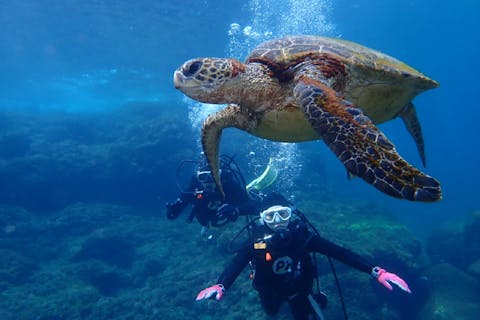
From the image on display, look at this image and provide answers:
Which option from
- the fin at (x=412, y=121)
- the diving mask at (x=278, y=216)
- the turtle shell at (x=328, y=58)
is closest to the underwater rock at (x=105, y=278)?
the diving mask at (x=278, y=216)

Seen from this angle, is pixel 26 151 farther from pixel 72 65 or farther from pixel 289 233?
pixel 289 233

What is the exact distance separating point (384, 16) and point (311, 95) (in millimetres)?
36874

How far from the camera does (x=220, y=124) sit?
3738mm

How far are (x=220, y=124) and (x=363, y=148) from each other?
83.1 inches

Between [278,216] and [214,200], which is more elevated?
[278,216]

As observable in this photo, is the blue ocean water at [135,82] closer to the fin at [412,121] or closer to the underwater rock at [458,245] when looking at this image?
the underwater rock at [458,245]

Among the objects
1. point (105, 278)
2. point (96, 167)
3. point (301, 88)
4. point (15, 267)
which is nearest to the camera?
point (301, 88)

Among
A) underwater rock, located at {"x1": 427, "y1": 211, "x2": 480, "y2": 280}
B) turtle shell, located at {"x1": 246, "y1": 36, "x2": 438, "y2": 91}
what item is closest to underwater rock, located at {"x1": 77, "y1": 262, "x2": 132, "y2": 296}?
turtle shell, located at {"x1": 246, "y1": 36, "x2": 438, "y2": 91}

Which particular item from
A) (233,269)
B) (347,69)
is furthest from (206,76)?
(233,269)

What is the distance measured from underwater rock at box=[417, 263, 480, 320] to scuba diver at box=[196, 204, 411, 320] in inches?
254

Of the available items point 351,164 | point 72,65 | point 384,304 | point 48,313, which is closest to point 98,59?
point 72,65

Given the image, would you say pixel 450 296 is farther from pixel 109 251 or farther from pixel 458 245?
pixel 109 251

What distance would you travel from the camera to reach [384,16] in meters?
32.9

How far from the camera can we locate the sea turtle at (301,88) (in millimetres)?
2234
